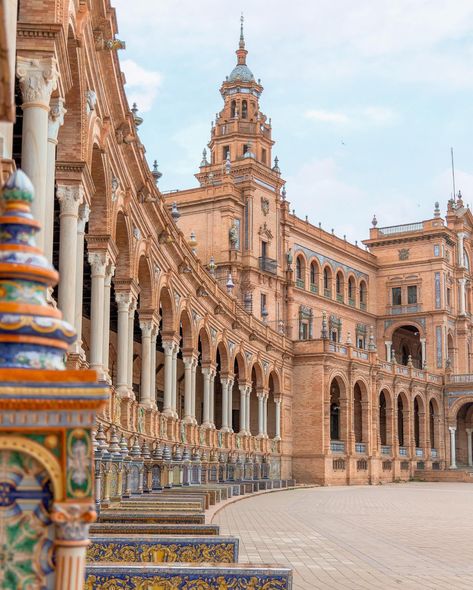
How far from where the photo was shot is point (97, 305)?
1878 cm

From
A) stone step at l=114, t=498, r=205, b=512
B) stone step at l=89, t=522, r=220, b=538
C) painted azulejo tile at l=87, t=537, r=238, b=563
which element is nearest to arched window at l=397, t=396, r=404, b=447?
stone step at l=114, t=498, r=205, b=512

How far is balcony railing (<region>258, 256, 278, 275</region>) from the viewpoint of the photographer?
170ft

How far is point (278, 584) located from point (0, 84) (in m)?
4.27

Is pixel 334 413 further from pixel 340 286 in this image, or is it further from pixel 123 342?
pixel 123 342

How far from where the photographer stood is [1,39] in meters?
4.40

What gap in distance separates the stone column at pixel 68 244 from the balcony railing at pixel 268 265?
1435 inches

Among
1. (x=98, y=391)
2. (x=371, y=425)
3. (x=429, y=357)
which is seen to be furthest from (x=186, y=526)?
(x=429, y=357)

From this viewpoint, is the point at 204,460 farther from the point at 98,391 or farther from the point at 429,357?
the point at 429,357

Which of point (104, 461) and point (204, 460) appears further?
point (204, 460)

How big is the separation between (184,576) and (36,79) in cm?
769

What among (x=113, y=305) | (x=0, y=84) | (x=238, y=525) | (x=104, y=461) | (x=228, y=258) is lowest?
(x=238, y=525)

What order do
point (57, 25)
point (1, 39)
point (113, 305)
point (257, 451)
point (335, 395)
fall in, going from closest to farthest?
1. point (1, 39)
2. point (57, 25)
3. point (113, 305)
4. point (257, 451)
5. point (335, 395)

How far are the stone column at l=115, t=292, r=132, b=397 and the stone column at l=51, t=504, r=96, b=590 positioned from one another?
19.0m

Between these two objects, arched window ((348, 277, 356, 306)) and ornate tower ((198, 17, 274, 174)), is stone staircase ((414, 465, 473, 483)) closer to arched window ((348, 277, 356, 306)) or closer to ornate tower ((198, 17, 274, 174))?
arched window ((348, 277, 356, 306))
